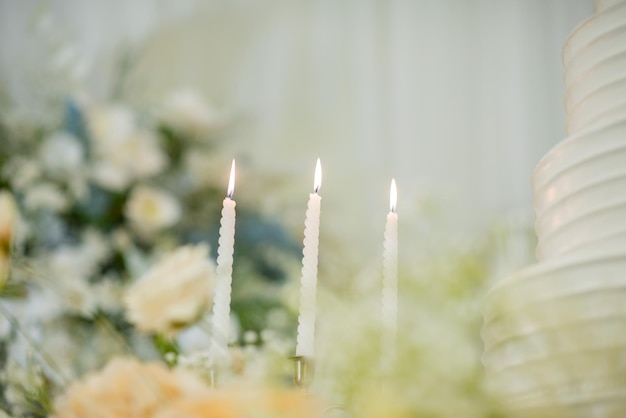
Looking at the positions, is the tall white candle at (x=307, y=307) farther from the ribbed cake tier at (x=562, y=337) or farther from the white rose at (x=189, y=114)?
the white rose at (x=189, y=114)

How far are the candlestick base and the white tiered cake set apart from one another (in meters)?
0.10

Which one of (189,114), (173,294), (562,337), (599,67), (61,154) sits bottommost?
(562,337)

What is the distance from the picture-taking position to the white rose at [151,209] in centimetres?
Result: 139

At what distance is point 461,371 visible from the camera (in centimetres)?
26

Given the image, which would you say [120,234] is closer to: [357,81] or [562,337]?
[357,81]

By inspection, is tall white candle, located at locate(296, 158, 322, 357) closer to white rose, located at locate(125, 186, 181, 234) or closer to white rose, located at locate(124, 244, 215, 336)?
white rose, located at locate(124, 244, 215, 336)

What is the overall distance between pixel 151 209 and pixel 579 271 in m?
1.04

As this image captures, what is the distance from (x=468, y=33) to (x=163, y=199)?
691 mm

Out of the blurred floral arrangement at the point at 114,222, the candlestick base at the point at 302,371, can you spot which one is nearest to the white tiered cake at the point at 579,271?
the candlestick base at the point at 302,371

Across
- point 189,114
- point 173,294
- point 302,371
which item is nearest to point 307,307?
point 302,371

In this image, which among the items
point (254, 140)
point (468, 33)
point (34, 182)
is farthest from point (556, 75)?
point (34, 182)

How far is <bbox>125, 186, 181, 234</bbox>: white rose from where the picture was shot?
139cm

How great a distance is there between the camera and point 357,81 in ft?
5.07

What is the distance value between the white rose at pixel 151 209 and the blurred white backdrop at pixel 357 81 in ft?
0.57
